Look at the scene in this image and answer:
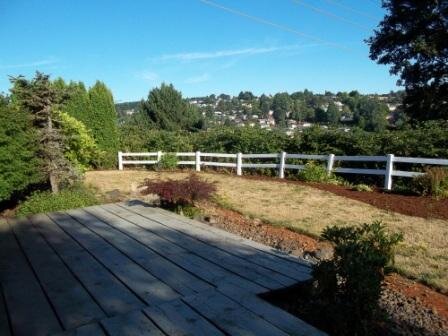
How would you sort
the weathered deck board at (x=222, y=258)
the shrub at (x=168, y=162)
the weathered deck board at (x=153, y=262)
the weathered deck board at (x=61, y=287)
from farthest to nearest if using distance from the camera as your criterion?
the shrub at (x=168, y=162)
the weathered deck board at (x=222, y=258)
the weathered deck board at (x=153, y=262)
the weathered deck board at (x=61, y=287)

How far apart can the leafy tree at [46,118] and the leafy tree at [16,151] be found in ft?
0.76

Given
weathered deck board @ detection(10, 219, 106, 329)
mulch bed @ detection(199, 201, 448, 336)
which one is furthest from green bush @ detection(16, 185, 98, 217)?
mulch bed @ detection(199, 201, 448, 336)

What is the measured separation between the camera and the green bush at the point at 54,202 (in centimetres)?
770

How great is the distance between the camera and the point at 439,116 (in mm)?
23672

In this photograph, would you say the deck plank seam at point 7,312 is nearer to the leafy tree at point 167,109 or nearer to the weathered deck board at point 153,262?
the weathered deck board at point 153,262

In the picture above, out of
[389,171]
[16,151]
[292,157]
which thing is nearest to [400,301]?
[389,171]

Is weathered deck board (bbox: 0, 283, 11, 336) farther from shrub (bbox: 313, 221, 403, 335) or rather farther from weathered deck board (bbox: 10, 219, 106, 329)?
shrub (bbox: 313, 221, 403, 335)

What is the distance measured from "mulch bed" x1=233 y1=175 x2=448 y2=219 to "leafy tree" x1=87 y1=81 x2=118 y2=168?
1248cm

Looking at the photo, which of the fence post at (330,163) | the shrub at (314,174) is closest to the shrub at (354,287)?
A: the shrub at (314,174)

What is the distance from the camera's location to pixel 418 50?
859 inches

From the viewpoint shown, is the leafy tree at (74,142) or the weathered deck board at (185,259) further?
the leafy tree at (74,142)

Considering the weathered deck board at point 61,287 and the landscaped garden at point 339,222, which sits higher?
the weathered deck board at point 61,287

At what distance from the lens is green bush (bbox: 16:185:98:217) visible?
7.70m

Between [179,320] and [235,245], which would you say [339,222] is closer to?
[235,245]
